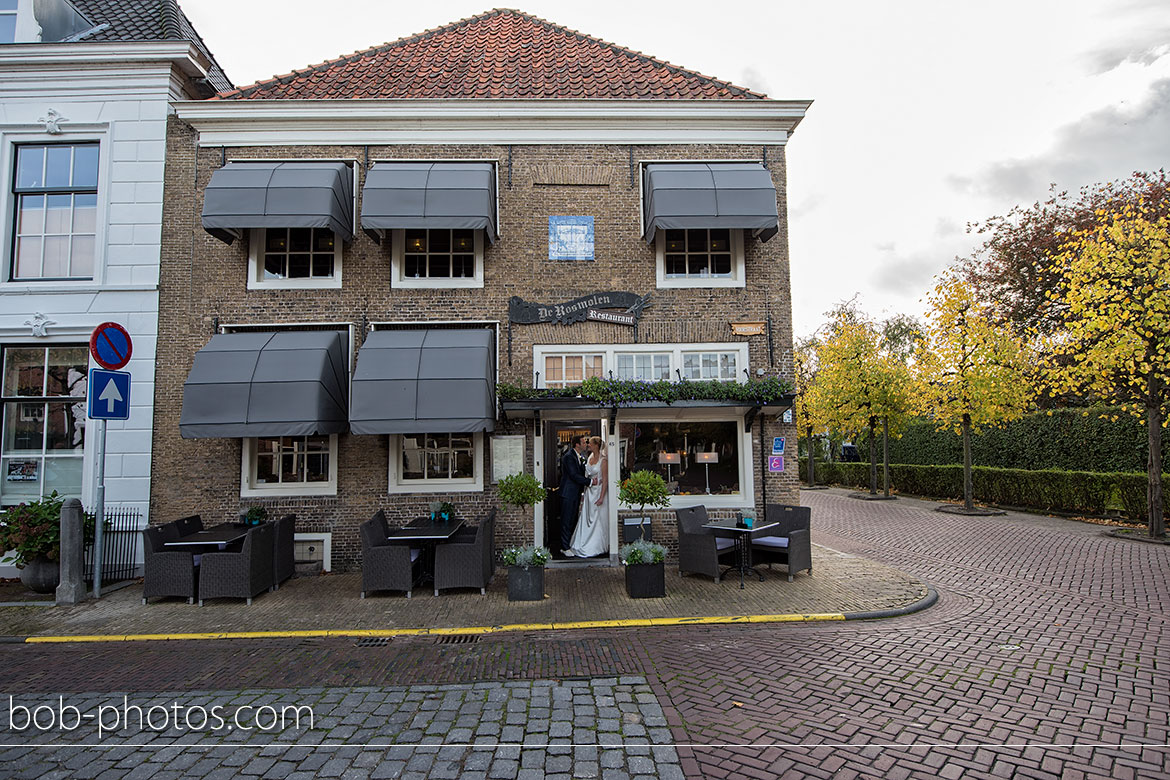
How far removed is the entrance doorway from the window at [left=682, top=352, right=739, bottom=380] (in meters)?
1.91

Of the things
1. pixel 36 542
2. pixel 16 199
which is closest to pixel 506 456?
pixel 36 542

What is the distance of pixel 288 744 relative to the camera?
417 cm

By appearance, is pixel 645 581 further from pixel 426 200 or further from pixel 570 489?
pixel 426 200

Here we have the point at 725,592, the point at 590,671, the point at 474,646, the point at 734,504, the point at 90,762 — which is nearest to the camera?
the point at 90,762

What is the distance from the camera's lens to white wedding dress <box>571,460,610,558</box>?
10047 mm

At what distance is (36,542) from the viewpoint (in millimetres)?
8328

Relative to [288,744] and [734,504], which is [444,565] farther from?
[734,504]

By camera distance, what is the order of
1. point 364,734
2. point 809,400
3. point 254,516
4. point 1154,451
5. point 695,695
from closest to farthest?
point 364,734 < point 695,695 < point 254,516 < point 1154,451 < point 809,400


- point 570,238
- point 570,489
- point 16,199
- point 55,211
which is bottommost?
point 570,489

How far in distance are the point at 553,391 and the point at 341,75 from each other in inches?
310

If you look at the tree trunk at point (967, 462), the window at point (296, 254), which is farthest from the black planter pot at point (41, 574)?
the tree trunk at point (967, 462)

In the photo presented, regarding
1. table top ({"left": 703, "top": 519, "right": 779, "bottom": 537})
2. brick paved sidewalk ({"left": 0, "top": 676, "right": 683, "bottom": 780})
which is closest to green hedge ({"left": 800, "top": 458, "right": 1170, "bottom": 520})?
table top ({"left": 703, "top": 519, "right": 779, "bottom": 537})

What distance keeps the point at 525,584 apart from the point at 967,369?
1583cm

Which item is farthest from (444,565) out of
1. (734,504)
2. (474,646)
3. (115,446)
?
(115,446)
